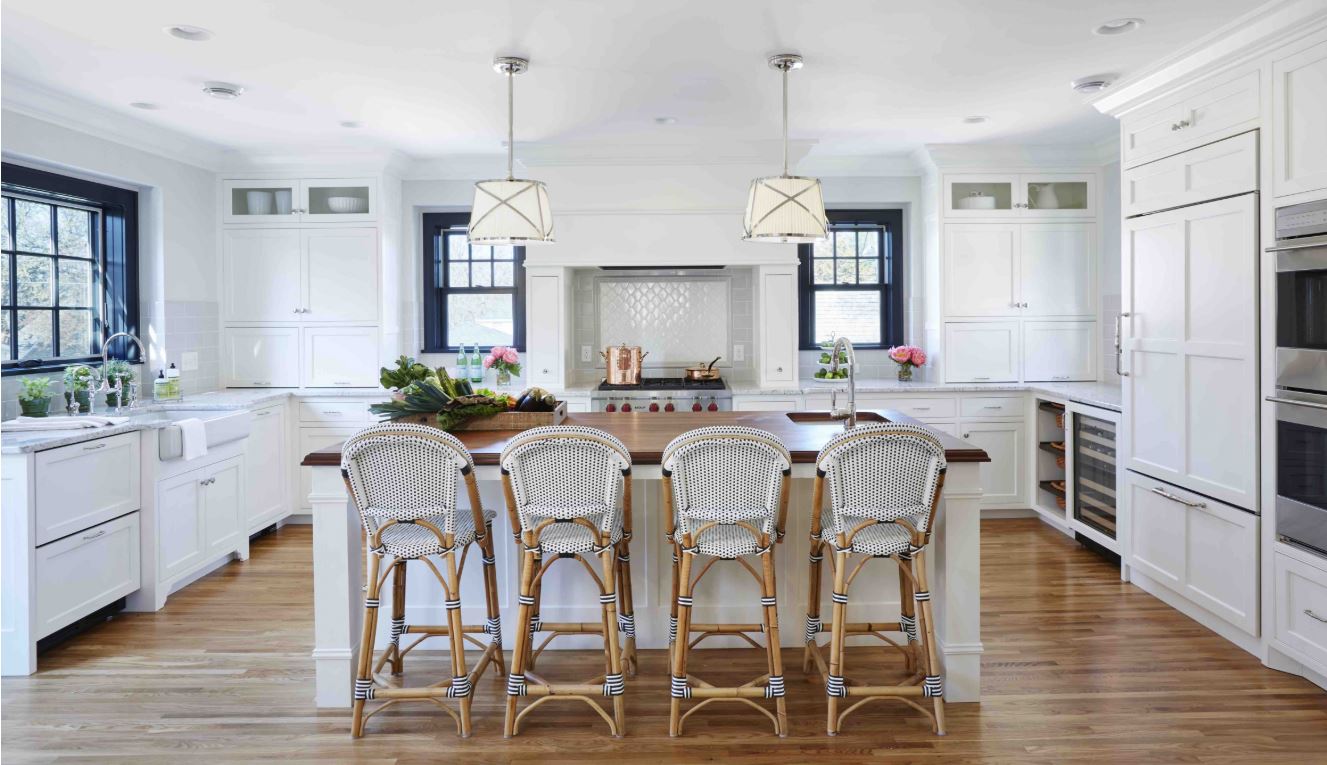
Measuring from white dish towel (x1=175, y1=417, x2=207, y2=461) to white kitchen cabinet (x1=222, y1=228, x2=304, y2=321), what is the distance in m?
1.84

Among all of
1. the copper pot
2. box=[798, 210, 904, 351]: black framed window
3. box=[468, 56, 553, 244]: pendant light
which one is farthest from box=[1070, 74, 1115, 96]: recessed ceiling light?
the copper pot

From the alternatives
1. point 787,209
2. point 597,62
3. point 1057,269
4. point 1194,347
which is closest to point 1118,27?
point 1194,347

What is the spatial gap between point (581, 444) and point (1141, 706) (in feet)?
7.04

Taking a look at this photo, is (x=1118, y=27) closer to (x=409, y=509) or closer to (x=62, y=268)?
(x=409, y=509)

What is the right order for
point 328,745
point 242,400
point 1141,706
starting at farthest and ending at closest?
point 242,400 → point 1141,706 → point 328,745

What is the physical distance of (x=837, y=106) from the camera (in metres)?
5.00

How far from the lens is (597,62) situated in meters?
4.12

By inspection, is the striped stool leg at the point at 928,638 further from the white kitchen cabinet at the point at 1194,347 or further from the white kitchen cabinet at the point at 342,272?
the white kitchen cabinet at the point at 342,272

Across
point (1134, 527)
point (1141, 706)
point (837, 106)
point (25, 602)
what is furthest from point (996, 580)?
point (25, 602)

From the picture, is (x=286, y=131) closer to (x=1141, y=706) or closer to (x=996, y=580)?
(x=996, y=580)

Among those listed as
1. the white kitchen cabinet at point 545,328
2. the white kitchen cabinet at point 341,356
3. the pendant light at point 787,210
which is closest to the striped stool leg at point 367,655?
the pendant light at point 787,210

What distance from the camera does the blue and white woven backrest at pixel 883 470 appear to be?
290 cm

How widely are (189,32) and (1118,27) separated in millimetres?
3767

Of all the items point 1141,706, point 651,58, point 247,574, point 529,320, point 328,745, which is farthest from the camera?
point 529,320
